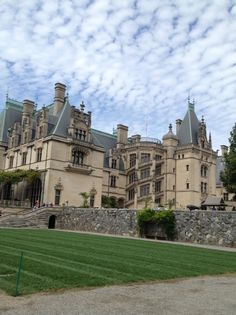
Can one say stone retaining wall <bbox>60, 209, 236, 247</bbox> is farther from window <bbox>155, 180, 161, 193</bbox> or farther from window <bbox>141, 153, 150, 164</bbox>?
window <bbox>141, 153, 150, 164</bbox>

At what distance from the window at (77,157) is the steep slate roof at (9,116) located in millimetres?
14592

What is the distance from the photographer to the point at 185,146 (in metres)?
69.8

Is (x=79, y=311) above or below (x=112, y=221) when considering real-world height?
below

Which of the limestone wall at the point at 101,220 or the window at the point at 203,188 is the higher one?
the window at the point at 203,188

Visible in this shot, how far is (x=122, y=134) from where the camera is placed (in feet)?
→ 247

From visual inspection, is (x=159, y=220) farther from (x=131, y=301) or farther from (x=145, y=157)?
(x=145, y=157)

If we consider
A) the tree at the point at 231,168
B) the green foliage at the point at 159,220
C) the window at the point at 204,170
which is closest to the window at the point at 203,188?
the window at the point at 204,170

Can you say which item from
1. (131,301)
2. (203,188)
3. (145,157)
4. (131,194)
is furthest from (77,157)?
(131,301)

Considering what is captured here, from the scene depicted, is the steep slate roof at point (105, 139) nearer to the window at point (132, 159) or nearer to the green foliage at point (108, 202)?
the window at point (132, 159)

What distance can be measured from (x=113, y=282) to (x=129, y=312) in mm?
3012

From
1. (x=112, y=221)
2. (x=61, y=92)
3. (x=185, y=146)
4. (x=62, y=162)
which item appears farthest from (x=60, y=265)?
(x=185, y=146)

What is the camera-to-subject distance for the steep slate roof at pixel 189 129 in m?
71.3

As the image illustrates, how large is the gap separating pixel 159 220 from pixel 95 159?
27227 mm

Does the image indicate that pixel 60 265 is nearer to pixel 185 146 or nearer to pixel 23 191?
pixel 23 191
